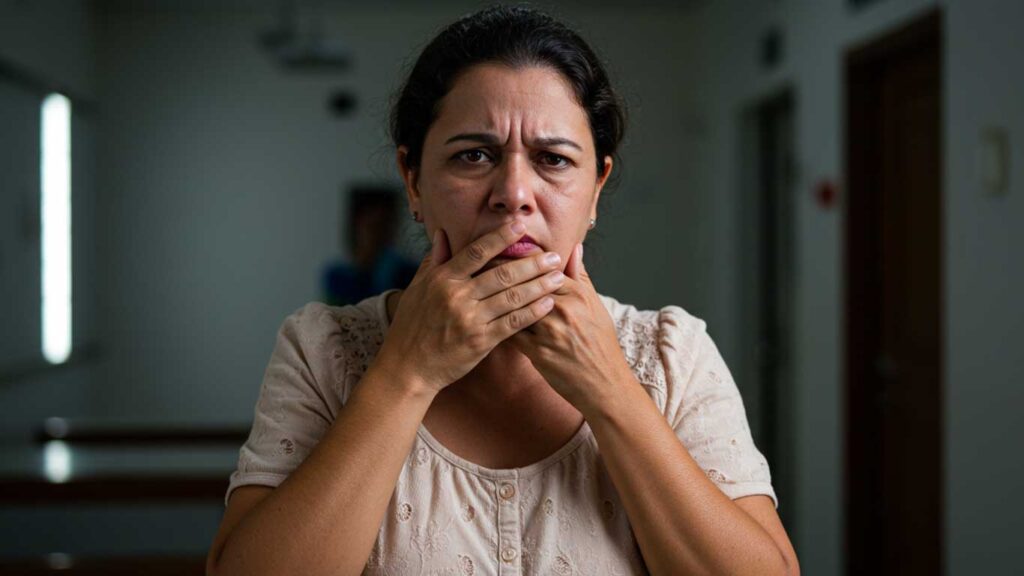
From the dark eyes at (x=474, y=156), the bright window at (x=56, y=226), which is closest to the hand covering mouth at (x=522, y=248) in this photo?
the dark eyes at (x=474, y=156)

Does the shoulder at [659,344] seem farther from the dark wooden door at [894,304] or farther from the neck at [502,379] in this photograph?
the dark wooden door at [894,304]

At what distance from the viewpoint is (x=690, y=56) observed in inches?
244

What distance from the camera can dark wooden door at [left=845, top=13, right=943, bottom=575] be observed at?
2979mm

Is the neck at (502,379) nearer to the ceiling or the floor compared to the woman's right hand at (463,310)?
nearer to the floor

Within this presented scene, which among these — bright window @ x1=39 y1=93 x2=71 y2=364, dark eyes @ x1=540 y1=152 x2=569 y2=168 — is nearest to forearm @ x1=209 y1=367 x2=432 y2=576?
dark eyes @ x1=540 y1=152 x2=569 y2=168

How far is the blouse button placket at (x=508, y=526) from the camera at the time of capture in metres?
1.11

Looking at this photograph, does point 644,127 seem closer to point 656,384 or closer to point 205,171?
point 205,171

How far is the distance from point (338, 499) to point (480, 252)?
31 cm

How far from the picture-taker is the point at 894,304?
3283 mm

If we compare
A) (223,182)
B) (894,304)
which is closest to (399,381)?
(894,304)

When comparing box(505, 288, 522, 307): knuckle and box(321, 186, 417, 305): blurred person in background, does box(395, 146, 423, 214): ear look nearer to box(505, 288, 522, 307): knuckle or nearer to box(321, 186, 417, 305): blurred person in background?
box(505, 288, 522, 307): knuckle

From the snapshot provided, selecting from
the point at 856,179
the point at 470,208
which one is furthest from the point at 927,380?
the point at 470,208

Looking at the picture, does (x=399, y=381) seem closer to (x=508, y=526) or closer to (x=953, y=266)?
(x=508, y=526)

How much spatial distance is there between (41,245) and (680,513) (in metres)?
4.74
